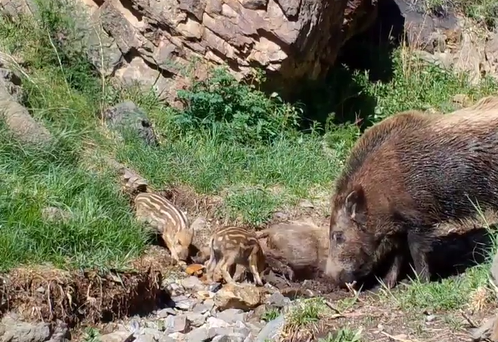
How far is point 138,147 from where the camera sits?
9523mm

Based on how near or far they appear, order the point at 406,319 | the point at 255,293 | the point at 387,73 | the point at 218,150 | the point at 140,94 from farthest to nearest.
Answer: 1. the point at 387,73
2. the point at 140,94
3. the point at 218,150
4. the point at 255,293
5. the point at 406,319

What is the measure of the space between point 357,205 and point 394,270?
2.09ft

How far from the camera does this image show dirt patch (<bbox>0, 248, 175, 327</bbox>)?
21.6 feet

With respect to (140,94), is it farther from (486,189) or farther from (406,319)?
(406,319)

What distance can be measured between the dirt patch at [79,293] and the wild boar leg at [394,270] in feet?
6.17

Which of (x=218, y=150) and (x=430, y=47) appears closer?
(x=218, y=150)

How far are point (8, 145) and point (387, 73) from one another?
5.52 metres

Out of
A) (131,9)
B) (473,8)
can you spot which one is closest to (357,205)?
(131,9)

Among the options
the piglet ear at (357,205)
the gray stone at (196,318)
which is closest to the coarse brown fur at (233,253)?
the gray stone at (196,318)

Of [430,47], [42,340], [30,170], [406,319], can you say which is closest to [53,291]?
[42,340]

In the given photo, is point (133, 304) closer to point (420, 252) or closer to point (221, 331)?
point (221, 331)

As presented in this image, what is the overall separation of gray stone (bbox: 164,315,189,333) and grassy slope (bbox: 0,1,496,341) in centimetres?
59

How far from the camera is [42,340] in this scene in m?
6.42

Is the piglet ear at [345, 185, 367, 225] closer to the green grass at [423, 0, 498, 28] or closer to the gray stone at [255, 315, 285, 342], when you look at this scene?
the gray stone at [255, 315, 285, 342]
